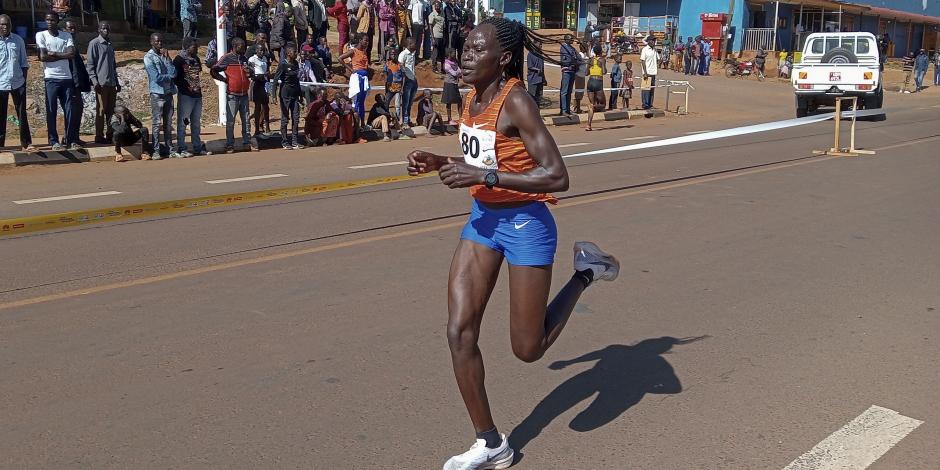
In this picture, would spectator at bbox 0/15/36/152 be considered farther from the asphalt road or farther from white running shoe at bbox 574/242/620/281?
white running shoe at bbox 574/242/620/281

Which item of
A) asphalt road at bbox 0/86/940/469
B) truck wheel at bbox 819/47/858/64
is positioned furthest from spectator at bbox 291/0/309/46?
truck wheel at bbox 819/47/858/64

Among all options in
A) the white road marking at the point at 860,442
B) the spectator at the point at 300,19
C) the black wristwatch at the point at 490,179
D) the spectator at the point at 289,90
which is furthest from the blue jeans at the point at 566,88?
the black wristwatch at the point at 490,179

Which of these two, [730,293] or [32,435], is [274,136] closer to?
[730,293]

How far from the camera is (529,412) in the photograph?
425 centimetres

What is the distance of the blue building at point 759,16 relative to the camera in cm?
4819

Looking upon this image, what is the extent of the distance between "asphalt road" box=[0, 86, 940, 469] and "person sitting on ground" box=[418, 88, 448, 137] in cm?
902

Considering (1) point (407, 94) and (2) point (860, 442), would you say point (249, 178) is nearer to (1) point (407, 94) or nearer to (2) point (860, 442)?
Result: (1) point (407, 94)

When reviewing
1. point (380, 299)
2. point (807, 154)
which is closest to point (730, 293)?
point (380, 299)

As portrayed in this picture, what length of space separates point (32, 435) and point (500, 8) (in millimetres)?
53562

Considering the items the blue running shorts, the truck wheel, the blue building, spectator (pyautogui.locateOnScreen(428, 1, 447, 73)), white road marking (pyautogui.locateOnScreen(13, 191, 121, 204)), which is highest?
the blue building

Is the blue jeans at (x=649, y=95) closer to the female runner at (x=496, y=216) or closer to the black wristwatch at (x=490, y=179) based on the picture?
the female runner at (x=496, y=216)

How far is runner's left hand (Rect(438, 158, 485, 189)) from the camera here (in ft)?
11.2

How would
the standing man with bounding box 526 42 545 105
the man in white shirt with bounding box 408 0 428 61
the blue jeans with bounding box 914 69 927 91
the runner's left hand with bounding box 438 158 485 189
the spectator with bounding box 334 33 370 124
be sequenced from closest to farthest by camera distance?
the runner's left hand with bounding box 438 158 485 189, the spectator with bounding box 334 33 370 124, the standing man with bounding box 526 42 545 105, the man in white shirt with bounding box 408 0 428 61, the blue jeans with bounding box 914 69 927 91

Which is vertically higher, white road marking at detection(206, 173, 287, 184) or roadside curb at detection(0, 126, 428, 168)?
roadside curb at detection(0, 126, 428, 168)
